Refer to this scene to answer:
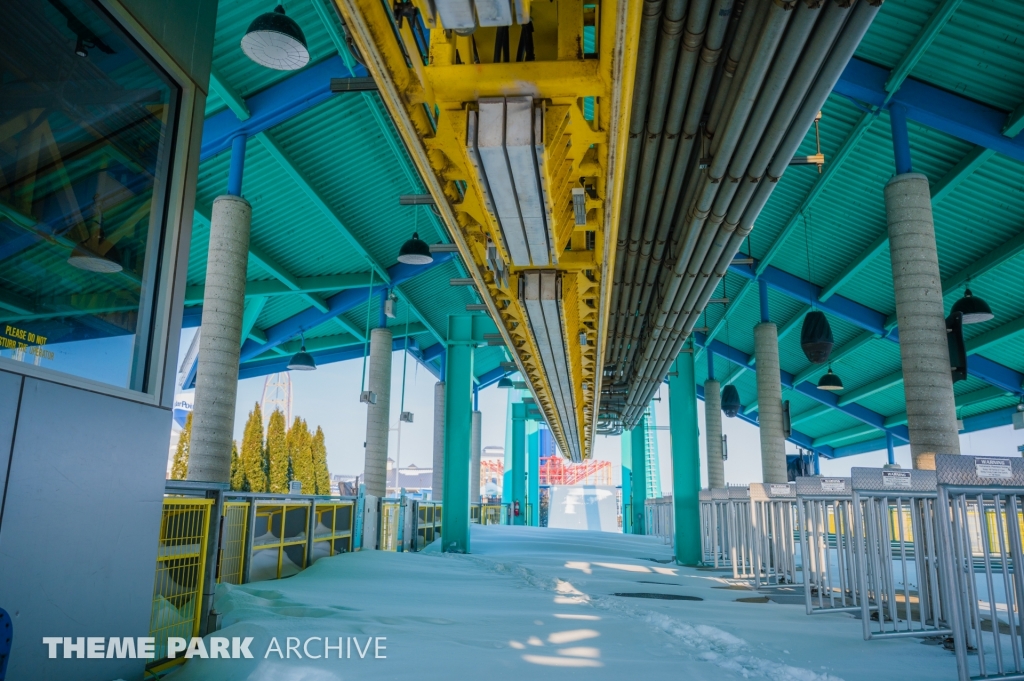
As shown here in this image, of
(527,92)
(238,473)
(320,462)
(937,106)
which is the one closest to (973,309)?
(937,106)

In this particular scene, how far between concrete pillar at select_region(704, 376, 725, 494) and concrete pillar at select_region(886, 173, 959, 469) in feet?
54.1

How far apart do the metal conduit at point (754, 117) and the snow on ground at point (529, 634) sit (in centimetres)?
336

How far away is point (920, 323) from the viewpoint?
8.62 metres

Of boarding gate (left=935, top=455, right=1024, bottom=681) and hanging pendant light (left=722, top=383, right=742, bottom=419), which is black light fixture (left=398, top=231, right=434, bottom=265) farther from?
hanging pendant light (left=722, top=383, right=742, bottom=419)

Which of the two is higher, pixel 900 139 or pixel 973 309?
pixel 900 139

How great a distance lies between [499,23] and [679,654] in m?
3.95

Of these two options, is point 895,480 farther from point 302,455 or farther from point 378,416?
point 302,455

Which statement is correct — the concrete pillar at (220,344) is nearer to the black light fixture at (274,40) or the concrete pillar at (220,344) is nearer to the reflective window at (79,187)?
the black light fixture at (274,40)

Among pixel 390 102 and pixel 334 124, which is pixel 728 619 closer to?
pixel 390 102

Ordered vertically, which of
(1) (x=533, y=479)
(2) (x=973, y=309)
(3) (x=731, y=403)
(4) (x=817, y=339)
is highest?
(2) (x=973, y=309)

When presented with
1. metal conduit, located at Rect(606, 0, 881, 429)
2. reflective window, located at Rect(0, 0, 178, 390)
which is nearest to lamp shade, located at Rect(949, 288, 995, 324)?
metal conduit, located at Rect(606, 0, 881, 429)

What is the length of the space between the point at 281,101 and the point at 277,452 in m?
21.6

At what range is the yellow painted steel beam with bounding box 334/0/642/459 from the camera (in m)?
2.99

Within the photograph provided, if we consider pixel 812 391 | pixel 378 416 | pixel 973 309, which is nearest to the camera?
pixel 973 309
